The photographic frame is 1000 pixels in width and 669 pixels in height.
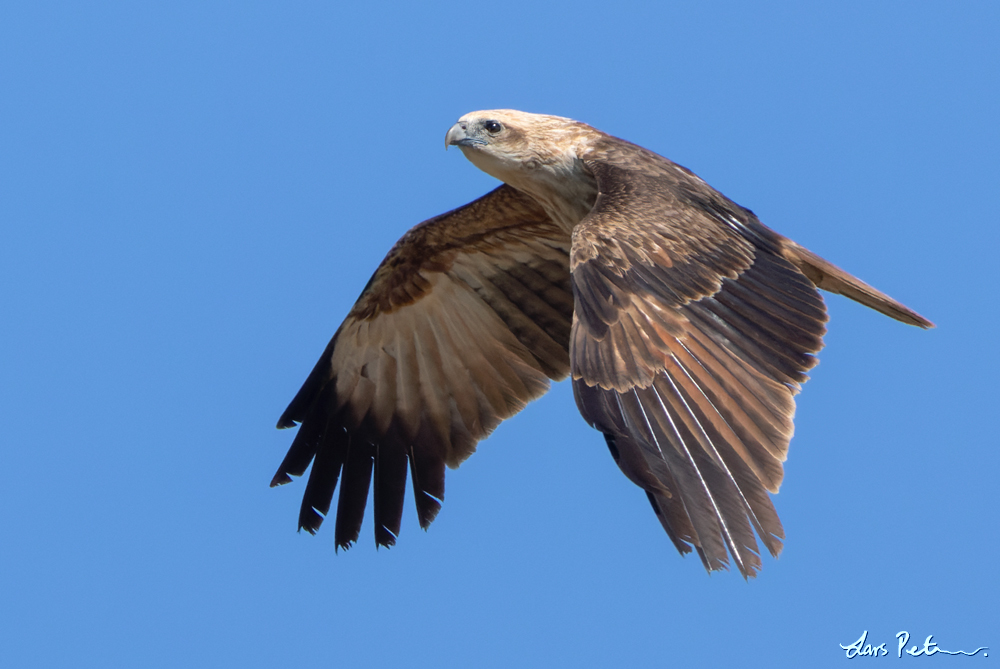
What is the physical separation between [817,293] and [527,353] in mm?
2665

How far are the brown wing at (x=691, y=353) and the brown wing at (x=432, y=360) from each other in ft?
5.40

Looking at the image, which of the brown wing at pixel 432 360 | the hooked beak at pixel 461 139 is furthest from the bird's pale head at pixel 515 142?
the brown wing at pixel 432 360

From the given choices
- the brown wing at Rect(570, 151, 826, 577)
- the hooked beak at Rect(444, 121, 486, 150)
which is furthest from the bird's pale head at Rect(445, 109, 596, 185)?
the brown wing at Rect(570, 151, 826, 577)

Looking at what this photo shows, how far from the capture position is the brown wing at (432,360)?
A: 30.1ft

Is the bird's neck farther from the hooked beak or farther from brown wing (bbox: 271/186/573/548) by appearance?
brown wing (bbox: 271/186/573/548)

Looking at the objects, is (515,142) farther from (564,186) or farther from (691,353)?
(691,353)

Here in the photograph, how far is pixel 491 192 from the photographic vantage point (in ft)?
30.8

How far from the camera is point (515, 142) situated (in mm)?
8789

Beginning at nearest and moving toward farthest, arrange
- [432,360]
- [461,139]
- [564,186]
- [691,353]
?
[691,353], [564,186], [461,139], [432,360]

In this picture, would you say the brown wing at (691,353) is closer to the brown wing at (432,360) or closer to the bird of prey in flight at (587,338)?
the bird of prey in flight at (587,338)

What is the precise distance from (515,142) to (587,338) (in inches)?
93.0

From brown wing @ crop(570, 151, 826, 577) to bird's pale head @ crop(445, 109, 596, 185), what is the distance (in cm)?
70

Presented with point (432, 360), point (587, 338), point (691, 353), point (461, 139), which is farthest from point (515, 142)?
point (691, 353)

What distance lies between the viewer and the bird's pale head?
8.73 metres
